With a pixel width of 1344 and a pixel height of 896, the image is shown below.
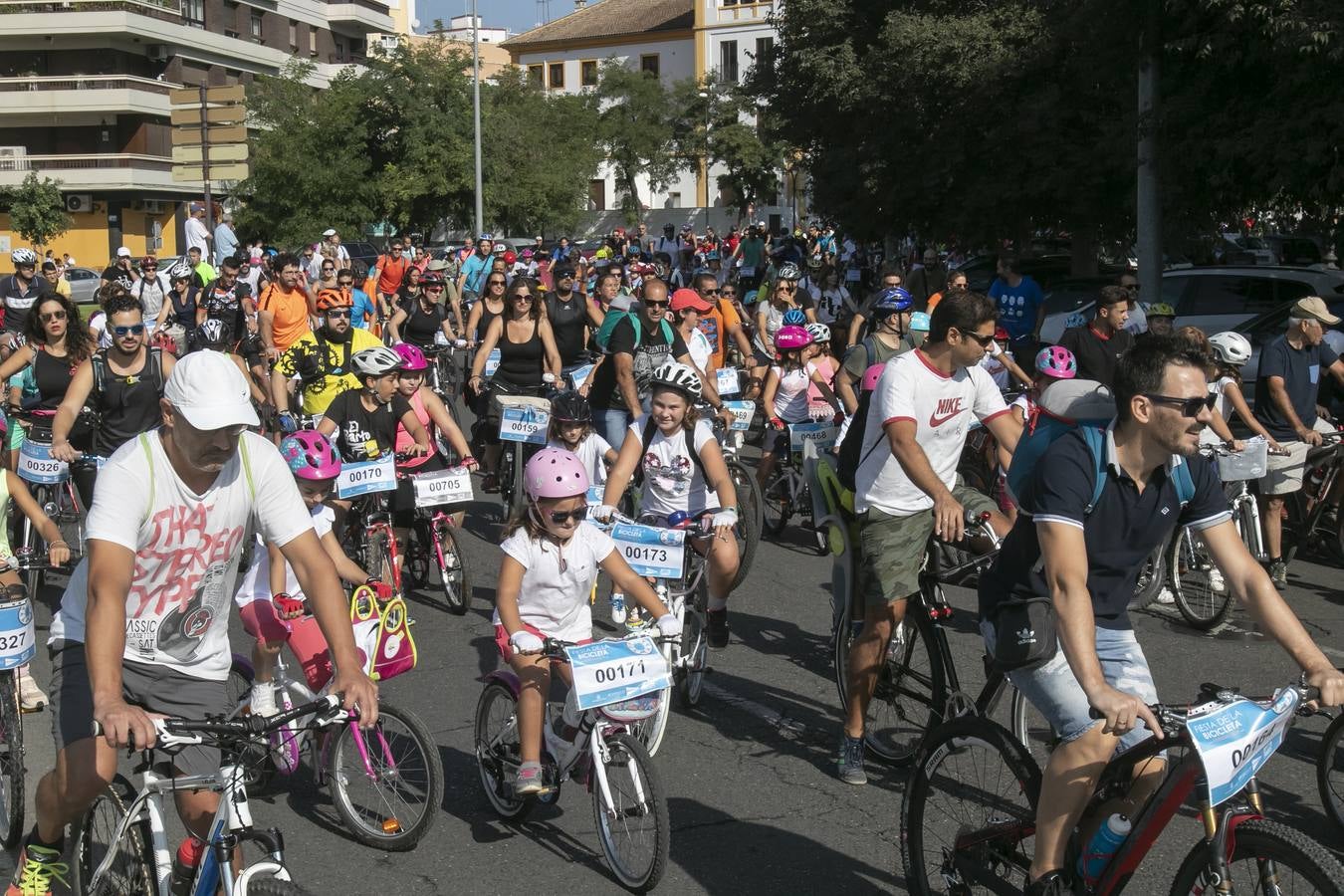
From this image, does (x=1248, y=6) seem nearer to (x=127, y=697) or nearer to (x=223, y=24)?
(x=127, y=697)

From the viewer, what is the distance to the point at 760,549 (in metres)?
11.5

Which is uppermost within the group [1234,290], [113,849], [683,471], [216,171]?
[216,171]

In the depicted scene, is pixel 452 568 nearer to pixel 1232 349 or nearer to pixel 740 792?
pixel 740 792

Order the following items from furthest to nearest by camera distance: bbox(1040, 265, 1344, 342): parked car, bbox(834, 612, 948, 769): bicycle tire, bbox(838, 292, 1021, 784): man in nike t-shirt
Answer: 1. bbox(1040, 265, 1344, 342): parked car
2. bbox(834, 612, 948, 769): bicycle tire
3. bbox(838, 292, 1021, 784): man in nike t-shirt


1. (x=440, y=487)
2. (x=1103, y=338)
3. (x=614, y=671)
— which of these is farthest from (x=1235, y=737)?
(x=1103, y=338)

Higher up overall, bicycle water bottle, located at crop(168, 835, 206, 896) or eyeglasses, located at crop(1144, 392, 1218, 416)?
eyeglasses, located at crop(1144, 392, 1218, 416)

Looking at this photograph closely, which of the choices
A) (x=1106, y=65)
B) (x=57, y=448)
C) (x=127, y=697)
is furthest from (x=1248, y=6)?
(x=127, y=697)

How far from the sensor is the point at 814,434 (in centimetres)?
1090

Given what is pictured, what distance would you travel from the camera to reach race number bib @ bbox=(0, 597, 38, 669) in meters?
5.50

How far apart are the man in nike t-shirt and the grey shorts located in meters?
2.65

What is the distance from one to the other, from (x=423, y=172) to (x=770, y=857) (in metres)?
46.0

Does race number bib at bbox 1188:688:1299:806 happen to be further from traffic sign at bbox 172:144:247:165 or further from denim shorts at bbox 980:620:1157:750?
traffic sign at bbox 172:144:247:165

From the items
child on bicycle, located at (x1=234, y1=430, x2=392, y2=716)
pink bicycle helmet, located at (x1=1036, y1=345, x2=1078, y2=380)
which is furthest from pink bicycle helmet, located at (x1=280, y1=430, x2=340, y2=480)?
pink bicycle helmet, located at (x1=1036, y1=345, x2=1078, y2=380)

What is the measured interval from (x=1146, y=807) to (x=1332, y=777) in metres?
2.14
